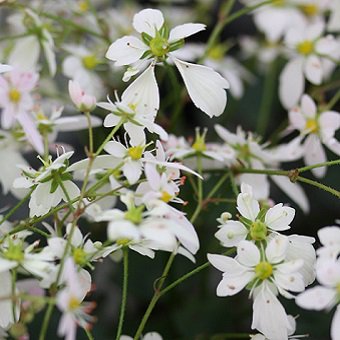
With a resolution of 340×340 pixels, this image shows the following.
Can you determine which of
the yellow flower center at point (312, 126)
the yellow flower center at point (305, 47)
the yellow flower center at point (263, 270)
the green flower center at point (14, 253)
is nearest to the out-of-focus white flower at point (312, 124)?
the yellow flower center at point (312, 126)

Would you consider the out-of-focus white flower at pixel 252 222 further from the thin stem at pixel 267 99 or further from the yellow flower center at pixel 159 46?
the thin stem at pixel 267 99

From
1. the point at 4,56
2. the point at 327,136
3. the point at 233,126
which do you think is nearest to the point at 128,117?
the point at 327,136

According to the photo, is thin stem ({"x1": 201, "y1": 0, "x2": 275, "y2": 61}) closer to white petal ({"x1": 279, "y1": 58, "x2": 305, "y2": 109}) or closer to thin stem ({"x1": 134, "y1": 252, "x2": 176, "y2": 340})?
white petal ({"x1": 279, "y1": 58, "x2": 305, "y2": 109})

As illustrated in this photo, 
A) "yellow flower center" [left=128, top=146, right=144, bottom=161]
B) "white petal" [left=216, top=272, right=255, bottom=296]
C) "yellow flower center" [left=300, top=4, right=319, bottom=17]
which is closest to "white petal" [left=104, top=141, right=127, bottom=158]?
"yellow flower center" [left=128, top=146, right=144, bottom=161]

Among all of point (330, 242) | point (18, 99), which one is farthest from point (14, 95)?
point (330, 242)

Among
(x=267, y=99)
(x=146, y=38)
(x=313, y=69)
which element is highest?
(x=146, y=38)

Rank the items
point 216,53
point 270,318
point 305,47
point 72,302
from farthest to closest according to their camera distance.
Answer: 1. point 216,53
2. point 305,47
3. point 270,318
4. point 72,302

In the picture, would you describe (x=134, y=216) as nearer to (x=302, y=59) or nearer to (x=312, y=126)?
(x=312, y=126)
